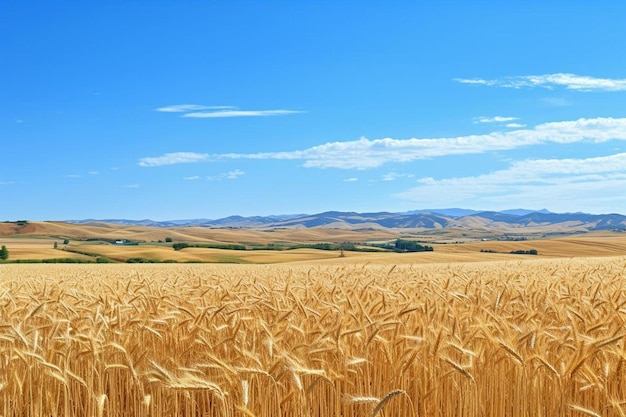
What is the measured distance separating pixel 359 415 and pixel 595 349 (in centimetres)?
156

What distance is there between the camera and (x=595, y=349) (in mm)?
3963

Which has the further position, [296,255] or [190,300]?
[296,255]

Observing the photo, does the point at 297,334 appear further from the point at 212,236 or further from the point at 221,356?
the point at 212,236

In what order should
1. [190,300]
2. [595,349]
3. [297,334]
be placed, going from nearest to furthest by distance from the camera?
[595,349]
[297,334]
[190,300]

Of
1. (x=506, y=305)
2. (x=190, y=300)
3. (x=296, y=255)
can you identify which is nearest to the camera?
(x=506, y=305)

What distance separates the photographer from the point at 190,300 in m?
7.82

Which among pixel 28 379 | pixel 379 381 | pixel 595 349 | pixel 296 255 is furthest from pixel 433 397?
pixel 296 255

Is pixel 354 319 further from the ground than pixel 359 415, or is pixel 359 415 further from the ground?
pixel 354 319

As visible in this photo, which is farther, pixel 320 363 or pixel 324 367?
pixel 320 363

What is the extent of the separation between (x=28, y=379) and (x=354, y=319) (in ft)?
9.04

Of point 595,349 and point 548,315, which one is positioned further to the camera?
point 548,315

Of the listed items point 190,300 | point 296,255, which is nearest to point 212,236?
point 296,255

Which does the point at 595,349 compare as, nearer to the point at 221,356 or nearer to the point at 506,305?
the point at 221,356

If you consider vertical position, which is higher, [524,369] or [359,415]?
[524,369]
